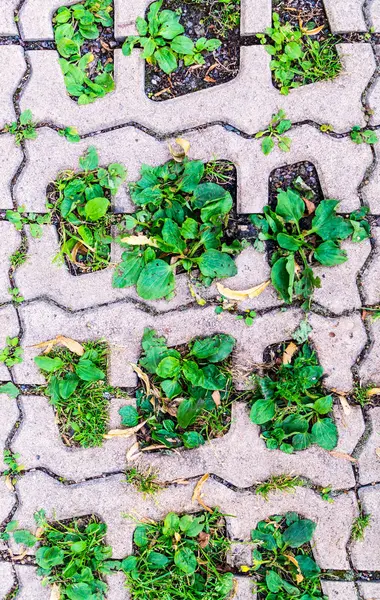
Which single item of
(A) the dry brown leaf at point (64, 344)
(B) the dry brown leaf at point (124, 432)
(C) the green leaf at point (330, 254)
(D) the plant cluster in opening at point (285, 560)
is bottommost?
(D) the plant cluster in opening at point (285, 560)

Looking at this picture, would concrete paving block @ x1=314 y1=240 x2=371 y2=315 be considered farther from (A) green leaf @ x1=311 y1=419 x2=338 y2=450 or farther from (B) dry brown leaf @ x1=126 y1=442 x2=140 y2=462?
(B) dry brown leaf @ x1=126 y1=442 x2=140 y2=462

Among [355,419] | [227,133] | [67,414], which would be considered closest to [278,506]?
[355,419]

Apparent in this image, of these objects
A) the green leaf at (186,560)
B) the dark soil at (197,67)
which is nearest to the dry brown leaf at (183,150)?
the dark soil at (197,67)

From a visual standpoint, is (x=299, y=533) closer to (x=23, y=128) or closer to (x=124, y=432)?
(x=124, y=432)

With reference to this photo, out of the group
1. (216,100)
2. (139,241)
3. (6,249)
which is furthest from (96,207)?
(216,100)

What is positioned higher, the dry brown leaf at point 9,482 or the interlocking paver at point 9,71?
the interlocking paver at point 9,71

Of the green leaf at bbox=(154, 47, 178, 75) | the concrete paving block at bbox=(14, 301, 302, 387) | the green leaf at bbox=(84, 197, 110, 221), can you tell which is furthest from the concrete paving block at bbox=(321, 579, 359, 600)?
the green leaf at bbox=(154, 47, 178, 75)

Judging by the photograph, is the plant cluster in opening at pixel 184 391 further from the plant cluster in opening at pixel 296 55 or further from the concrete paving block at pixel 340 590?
the plant cluster in opening at pixel 296 55
